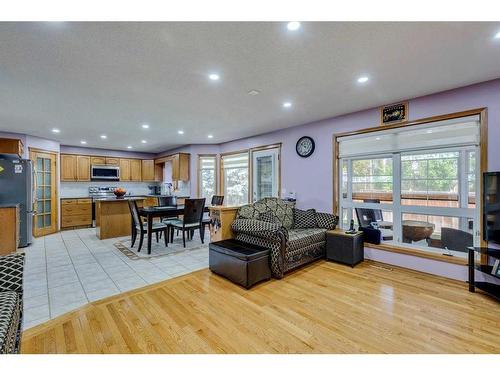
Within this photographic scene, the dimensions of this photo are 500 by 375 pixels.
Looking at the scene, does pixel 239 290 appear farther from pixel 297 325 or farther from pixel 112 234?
pixel 112 234

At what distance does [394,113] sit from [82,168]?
8.20 metres

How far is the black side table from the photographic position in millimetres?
3480

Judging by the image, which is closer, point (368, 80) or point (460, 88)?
point (368, 80)

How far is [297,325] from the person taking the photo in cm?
206

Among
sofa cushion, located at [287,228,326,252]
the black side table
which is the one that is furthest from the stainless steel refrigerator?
the black side table

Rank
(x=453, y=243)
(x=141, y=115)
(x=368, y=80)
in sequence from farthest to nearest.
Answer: (x=141, y=115), (x=453, y=243), (x=368, y=80)

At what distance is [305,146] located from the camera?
4625mm

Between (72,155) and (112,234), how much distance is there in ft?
11.1

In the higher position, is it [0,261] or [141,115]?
[141,115]

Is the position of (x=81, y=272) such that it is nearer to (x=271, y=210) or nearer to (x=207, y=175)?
(x=271, y=210)

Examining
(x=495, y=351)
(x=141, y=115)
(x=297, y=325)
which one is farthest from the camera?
(x=141, y=115)

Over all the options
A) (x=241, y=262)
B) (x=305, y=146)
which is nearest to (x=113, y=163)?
(x=305, y=146)

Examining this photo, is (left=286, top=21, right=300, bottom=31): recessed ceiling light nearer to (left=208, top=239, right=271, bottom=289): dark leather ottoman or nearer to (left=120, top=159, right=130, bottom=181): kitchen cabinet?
(left=208, top=239, right=271, bottom=289): dark leather ottoman
